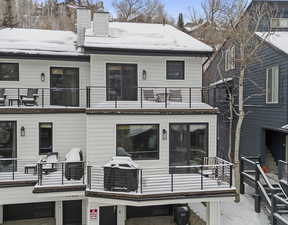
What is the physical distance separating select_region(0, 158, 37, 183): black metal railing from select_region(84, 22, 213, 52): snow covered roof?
5420 millimetres

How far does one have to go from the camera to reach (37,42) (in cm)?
1371

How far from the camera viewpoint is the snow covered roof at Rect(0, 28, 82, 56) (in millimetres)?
12880

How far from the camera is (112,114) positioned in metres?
11.5

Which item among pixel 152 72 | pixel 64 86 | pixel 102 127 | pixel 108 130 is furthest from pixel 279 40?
pixel 64 86

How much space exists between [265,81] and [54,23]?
33219 millimetres

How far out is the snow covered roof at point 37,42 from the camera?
12.9 m

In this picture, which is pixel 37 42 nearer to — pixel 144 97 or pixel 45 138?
pixel 45 138

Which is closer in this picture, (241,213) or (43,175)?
(43,175)

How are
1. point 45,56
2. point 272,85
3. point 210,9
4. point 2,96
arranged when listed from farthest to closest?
point 210,9 < point 272,85 < point 45,56 < point 2,96

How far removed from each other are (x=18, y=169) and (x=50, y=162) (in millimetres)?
1640

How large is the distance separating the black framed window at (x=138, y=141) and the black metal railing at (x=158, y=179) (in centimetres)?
69

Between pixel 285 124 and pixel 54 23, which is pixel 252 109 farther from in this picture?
pixel 54 23

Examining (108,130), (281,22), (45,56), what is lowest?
(108,130)

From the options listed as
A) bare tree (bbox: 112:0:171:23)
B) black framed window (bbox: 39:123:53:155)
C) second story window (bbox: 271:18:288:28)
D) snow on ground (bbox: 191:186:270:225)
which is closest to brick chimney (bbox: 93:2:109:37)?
black framed window (bbox: 39:123:53:155)
